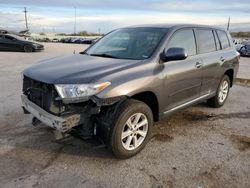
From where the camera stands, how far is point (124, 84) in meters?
3.52

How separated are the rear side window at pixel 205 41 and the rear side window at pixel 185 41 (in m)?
0.23

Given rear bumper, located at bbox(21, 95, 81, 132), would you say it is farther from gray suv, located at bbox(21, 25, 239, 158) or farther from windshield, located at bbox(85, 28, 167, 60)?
windshield, located at bbox(85, 28, 167, 60)

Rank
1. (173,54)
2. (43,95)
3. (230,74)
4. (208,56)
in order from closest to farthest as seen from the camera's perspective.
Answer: (43,95) → (173,54) → (208,56) → (230,74)

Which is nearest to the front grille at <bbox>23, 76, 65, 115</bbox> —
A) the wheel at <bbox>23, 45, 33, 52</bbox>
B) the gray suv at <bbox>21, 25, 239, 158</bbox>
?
the gray suv at <bbox>21, 25, 239, 158</bbox>

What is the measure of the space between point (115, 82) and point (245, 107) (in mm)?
4055

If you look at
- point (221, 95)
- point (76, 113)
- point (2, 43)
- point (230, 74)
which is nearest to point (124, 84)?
point (76, 113)

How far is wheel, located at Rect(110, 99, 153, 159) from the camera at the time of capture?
3504mm

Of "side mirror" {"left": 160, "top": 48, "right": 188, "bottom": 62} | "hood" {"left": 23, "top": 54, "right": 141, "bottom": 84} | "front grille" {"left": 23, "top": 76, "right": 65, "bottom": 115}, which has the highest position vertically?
"side mirror" {"left": 160, "top": 48, "right": 188, "bottom": 62}

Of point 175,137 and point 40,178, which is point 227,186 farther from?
point 40,178

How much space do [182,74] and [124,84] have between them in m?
1.31

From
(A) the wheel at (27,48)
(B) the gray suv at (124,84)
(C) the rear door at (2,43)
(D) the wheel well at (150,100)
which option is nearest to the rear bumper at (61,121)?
(B) the gray suv at (124,84)

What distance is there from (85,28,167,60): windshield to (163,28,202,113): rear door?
0.27 m

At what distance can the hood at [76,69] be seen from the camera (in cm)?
341

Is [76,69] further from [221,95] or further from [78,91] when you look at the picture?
[221,95]
